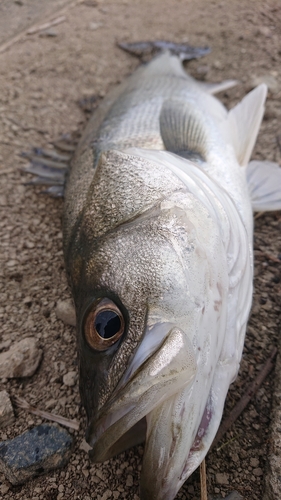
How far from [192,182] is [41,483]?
154 cm

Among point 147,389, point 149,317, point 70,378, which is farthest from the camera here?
point 70,378

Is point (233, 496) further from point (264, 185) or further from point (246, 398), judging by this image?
point (264, 185)

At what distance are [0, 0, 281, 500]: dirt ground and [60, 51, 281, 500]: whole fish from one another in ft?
1.25

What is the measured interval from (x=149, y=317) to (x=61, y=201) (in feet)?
6.47

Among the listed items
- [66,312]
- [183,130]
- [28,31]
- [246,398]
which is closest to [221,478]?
[246,398]

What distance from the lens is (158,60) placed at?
399 centimetres

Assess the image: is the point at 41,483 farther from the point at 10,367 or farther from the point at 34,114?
the point at 34,114

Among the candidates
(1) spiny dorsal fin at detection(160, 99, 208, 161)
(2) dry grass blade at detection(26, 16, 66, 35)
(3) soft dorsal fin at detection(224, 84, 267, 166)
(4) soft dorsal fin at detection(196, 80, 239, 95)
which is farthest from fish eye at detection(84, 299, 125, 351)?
(2) dry grass blade at detection(26, 16, 66, 35)

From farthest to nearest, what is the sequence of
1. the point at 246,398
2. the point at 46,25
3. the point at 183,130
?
the point at 46,25
the point at 183,130
the point at 246,398

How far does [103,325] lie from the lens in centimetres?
153

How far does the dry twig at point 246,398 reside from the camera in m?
1.87

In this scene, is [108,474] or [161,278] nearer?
[161,278]

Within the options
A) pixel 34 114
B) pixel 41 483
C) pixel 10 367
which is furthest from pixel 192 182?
pixel 34 114

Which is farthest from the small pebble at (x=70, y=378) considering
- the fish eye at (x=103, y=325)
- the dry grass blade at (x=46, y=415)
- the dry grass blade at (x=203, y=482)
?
the dry grass blade at (x=203, y=482)
